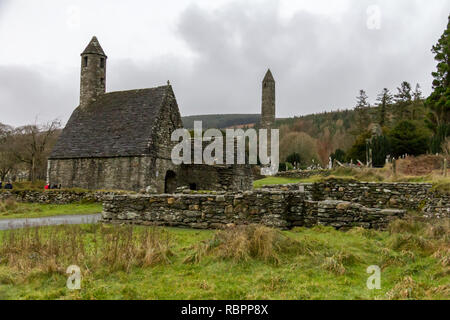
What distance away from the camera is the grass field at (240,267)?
556cm

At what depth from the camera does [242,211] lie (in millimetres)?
10875

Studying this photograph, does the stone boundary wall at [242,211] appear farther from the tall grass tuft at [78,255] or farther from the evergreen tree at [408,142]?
the evergreen tree at [408,142]

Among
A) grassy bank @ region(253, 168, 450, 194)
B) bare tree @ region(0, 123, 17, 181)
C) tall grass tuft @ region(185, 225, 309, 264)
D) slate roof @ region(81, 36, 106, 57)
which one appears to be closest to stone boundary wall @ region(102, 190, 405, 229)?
tall grass tuft @ region(185, 225, 309, 264)

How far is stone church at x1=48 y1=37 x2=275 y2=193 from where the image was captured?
24531mm

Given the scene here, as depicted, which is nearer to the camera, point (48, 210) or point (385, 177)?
point (48, 210)

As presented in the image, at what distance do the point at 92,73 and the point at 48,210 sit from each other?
55.1 feet

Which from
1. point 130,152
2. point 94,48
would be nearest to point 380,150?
point 130,152

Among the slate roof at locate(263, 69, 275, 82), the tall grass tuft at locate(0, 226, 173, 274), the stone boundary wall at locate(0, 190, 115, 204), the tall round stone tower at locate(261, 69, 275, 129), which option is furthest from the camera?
the slate roof at locate(263, 69, 275, 82)

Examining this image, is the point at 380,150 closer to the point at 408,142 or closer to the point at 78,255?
the point at 408,142

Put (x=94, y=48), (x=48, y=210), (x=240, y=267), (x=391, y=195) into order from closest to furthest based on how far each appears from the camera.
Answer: (x=240, y=267), (x=391, y=195), (x=48, y=210), (x=94, y=48)

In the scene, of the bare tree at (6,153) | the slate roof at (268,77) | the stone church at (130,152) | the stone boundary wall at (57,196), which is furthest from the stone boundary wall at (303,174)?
the bare tree at (6,153)

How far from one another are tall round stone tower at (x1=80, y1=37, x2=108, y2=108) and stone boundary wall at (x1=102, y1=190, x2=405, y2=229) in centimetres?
2152

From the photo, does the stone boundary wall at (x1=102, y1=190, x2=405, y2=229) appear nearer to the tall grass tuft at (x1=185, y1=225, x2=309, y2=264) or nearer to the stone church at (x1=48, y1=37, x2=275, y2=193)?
the tall grass tuft at (x1=185, y1=225, x2=309, y2=264)
